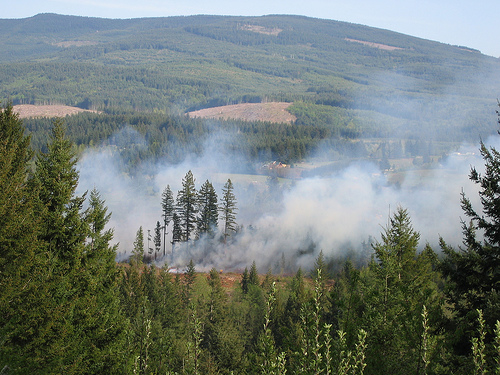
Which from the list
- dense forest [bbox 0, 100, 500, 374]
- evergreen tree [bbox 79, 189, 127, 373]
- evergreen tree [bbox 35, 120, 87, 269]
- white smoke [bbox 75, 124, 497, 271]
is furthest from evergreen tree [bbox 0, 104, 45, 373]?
white smoke [bbox 75, 124, 497, 271]

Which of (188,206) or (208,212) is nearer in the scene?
(188,206)

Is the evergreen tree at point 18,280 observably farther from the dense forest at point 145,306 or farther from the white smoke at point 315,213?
the white smoke at point 315,213

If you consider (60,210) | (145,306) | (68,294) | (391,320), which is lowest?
(145,306)

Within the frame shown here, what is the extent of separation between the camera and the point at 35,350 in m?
15.4

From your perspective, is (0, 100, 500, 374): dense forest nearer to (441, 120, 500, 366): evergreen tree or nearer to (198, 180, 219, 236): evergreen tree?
(441, 120, 500, 366): evergreen tree

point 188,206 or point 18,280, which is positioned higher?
point 18,280

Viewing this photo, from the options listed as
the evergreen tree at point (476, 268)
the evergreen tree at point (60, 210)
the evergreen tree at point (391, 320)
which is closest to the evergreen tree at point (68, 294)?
the evergreen tree at point (60, 210)

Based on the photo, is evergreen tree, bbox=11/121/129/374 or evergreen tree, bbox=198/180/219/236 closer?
evergreen tree, bbox=11/121/129/374

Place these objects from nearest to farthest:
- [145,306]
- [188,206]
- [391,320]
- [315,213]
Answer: [391,320] → [145,306] → [188,206] → [315,213]

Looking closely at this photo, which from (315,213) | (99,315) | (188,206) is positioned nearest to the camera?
(99,315)

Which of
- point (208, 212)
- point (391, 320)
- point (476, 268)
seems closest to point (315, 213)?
point (208, 212)

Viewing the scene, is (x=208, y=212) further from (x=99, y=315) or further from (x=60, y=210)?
(x=60, y=210)

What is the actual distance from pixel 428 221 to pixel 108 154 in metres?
94.5

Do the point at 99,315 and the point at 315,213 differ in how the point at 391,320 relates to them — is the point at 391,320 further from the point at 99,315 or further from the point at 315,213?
the point at 315,213
